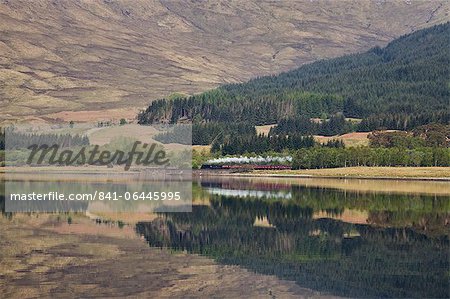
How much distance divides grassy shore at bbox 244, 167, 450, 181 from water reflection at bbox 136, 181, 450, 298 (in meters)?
61.7

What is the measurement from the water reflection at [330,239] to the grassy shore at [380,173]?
203 feet

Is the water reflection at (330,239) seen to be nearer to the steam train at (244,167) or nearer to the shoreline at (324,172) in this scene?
the shoreline at (324,172)

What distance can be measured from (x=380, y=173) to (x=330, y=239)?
99.4m

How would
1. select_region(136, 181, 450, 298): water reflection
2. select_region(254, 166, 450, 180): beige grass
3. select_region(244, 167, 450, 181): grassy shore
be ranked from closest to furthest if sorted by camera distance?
select_region(136, 181, 450, 298): water reflection, select_region(244, 167, 450, 181): grassy shore, select_region(254, 166, 450, 180): beige grass

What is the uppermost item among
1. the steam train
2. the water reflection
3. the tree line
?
the tree line

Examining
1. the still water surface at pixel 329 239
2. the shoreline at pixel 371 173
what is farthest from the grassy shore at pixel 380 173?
the still water surface at pixel 329 239

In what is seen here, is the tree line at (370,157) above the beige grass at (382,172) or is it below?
above

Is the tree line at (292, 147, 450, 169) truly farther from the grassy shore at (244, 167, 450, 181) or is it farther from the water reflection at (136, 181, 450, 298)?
the water reflection at (136, 181, 450, 298)

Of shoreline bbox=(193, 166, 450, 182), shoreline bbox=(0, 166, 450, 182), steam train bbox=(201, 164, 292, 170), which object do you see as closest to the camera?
shoreline bbox=(193, 166, 450, 182)

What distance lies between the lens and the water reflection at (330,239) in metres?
39.9

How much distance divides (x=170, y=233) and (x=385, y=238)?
44.1 ft

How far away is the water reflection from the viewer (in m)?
39.9

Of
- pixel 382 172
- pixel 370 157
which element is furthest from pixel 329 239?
pixel 370 157

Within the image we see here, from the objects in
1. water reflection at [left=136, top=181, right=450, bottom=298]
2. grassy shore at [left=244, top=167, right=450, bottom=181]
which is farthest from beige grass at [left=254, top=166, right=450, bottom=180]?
water reflection at [left=136, top=181, right=450, bottom=298]
